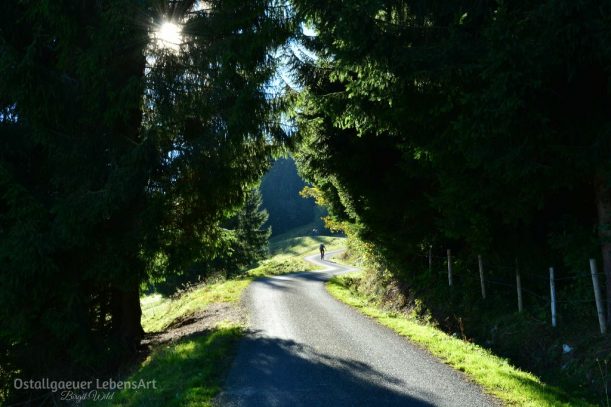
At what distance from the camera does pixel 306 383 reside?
6.28 metres

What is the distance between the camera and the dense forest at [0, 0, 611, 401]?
609cm

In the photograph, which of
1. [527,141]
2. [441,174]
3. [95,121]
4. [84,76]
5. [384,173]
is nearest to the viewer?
[527,141]

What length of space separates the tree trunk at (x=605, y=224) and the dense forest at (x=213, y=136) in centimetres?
3

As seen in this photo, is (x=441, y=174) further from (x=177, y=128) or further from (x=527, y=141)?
(x=177, y=128)

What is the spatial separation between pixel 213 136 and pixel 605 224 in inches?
282

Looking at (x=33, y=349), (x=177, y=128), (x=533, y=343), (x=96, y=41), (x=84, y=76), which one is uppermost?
(x=96, y=41)

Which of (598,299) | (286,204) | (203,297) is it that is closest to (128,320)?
(203,297)

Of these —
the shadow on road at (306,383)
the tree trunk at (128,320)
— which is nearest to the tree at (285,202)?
the tree trunk at (128,320)

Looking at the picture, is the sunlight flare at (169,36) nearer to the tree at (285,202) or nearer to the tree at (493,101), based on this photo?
the tree at (493,101)

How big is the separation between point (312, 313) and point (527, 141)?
316 inches

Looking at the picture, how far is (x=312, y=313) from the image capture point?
1218cm

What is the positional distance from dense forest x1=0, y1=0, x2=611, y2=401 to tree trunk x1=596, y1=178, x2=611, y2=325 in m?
0.03

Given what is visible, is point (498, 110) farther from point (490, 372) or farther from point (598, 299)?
point (598, 299)

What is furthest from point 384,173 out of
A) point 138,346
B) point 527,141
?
point 138,346
